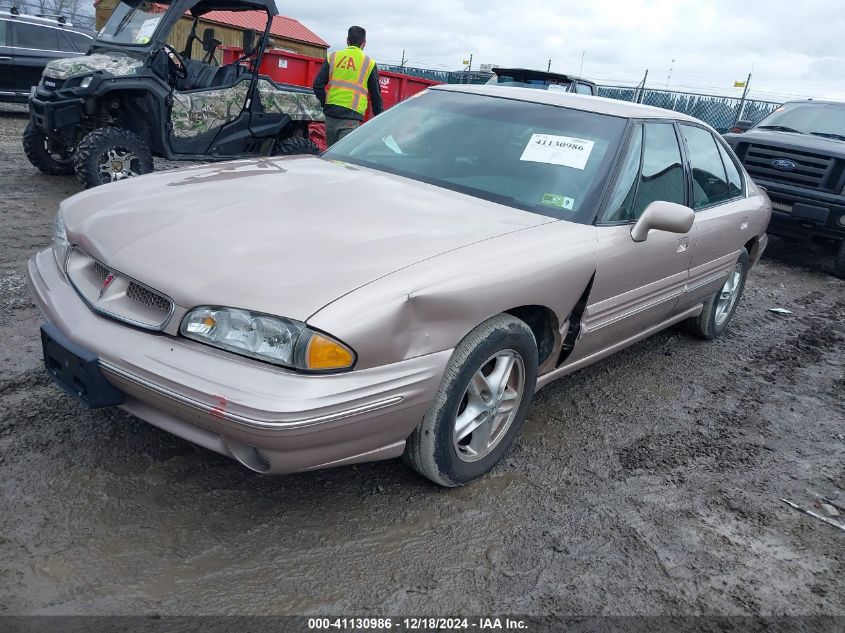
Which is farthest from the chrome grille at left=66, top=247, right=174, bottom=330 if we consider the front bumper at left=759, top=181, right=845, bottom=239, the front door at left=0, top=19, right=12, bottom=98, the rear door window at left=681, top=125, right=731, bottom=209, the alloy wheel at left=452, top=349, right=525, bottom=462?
the front door at left=0, top=19, right=12, bottom=98

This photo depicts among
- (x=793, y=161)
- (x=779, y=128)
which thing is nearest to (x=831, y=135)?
(x=779, y=128)

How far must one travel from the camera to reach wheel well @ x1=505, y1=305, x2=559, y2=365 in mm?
2838

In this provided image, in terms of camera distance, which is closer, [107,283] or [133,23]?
[107,283]

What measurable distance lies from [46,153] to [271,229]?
629cm

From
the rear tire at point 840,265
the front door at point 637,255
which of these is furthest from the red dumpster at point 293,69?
the front door at point 637,255

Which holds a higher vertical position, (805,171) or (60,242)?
(805,171)

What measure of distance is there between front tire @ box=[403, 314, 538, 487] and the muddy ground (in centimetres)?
Answer: 15

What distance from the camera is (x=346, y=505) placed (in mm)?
2559

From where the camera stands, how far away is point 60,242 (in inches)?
108

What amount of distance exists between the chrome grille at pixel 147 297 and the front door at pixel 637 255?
1.72 metres

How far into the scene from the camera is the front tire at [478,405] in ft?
7.98

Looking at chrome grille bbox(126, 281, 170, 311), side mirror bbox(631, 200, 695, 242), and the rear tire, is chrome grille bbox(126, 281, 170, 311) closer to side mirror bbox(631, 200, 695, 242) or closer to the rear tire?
side mirror bbox(631, 200, 695, 242)

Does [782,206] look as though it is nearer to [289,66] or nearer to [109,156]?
[289,66]

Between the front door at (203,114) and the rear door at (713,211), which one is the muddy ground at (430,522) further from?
the front door at (203,114)
